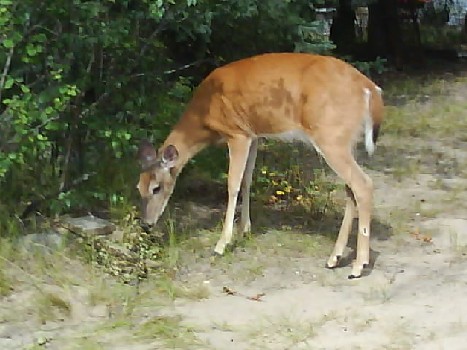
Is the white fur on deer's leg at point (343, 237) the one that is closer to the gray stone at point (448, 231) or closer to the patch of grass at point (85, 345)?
the gray stone at point (448, 231)

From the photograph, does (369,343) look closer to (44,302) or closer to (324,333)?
(324,333)

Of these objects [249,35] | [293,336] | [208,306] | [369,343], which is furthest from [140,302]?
[249,35]

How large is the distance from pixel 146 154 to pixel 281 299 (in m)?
1.60

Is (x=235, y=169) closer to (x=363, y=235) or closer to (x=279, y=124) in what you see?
(x=279, y=124)

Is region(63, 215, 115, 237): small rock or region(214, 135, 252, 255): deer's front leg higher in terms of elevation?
region(214, 135, 252, 255): deer's front leg

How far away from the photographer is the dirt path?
4836mm

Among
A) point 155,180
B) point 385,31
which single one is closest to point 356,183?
point 155,180

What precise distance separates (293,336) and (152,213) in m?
2.07

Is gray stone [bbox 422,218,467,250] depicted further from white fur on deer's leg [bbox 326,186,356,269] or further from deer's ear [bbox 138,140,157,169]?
deer's ear [bbox 138,140,157,169]

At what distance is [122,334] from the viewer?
194 inches

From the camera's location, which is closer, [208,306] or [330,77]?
[208,306]

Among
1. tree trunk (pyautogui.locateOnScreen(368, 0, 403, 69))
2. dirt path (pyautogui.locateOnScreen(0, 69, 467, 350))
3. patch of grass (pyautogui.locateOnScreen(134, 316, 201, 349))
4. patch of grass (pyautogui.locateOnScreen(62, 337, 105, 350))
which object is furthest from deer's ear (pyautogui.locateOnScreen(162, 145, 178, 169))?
tree trunk (pyautogui.locateOnScreen(368, 0, 403, 69))

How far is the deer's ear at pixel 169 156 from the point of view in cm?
643

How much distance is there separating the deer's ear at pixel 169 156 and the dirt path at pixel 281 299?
1.97 ft
